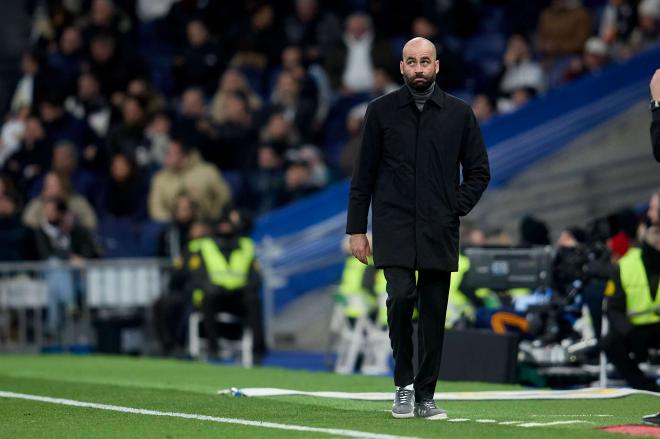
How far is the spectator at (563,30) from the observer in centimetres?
2003

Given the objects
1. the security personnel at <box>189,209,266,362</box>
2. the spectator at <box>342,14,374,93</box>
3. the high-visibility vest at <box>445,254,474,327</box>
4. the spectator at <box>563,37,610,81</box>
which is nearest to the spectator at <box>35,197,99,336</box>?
the security personnel at <box>189,209,266,362</box>

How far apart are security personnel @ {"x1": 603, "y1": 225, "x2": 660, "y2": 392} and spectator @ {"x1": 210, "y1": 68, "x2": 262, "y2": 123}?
954 cm

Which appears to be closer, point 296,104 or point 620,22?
point 620,22

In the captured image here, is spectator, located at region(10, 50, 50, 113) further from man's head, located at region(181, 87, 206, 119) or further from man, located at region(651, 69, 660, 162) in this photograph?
man, located at region(651, 69, 660, 162)

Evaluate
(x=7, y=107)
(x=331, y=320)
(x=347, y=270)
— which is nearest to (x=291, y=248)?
(x=331, y=320)

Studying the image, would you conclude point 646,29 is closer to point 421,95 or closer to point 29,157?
point 29,157

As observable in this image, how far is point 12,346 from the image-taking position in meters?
18.1

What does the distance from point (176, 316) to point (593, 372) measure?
608 cm

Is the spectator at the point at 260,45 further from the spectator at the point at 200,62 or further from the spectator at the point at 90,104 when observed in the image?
the spectator at the point at 90,104

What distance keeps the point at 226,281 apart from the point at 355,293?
159 cm

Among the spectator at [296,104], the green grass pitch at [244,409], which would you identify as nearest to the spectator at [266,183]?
the spectator at [296,104]

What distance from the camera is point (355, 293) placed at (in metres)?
16.4

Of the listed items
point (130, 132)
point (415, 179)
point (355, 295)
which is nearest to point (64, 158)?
point (130, 132)

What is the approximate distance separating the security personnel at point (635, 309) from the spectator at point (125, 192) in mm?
9173
